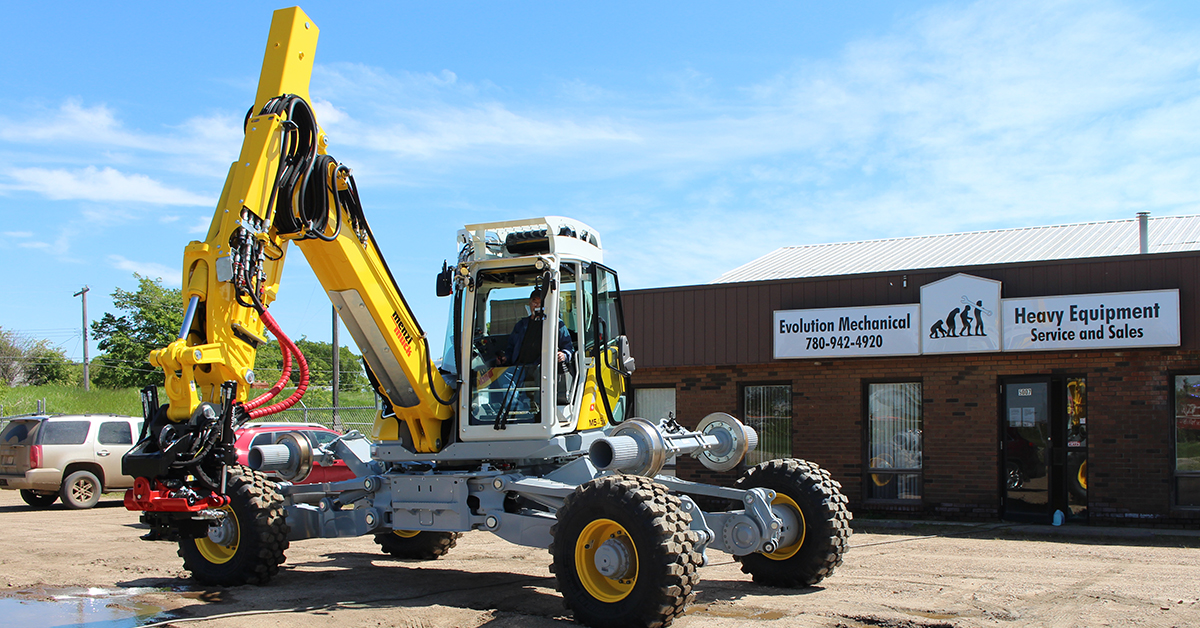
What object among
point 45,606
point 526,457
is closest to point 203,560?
point 45,606

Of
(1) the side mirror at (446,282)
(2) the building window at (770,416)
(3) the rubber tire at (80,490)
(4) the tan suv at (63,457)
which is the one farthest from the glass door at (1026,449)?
(3) the rubber tire at (80,490)

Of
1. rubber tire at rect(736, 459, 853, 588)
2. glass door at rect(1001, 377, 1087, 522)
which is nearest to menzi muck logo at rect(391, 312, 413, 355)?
rubber tire at rect(736, 459, 853, 588)

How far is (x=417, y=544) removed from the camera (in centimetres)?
1120

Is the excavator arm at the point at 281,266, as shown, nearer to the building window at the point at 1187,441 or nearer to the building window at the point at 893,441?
the building window at the point at 893,441

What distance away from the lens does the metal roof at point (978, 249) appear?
18266mm

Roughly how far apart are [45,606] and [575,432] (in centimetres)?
456

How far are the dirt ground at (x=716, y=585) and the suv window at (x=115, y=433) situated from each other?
17.2ft

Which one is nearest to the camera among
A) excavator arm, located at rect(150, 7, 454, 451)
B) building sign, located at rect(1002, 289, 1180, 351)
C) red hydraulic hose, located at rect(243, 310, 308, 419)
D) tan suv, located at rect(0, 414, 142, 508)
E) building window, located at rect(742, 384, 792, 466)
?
excavator arm, located at rect(150, 7, 454, 451)

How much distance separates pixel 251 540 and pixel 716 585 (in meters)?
4.26

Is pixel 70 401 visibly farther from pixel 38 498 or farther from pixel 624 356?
pixel 624 356

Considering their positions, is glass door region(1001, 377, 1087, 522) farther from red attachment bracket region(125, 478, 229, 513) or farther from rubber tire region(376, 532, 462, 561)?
red attachment bracket region(125, 478, 229, 513)

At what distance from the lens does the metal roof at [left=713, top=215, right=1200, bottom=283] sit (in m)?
18.3

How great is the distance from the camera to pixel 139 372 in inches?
2093

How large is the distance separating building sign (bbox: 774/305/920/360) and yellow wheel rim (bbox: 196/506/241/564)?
9899 millimetres
